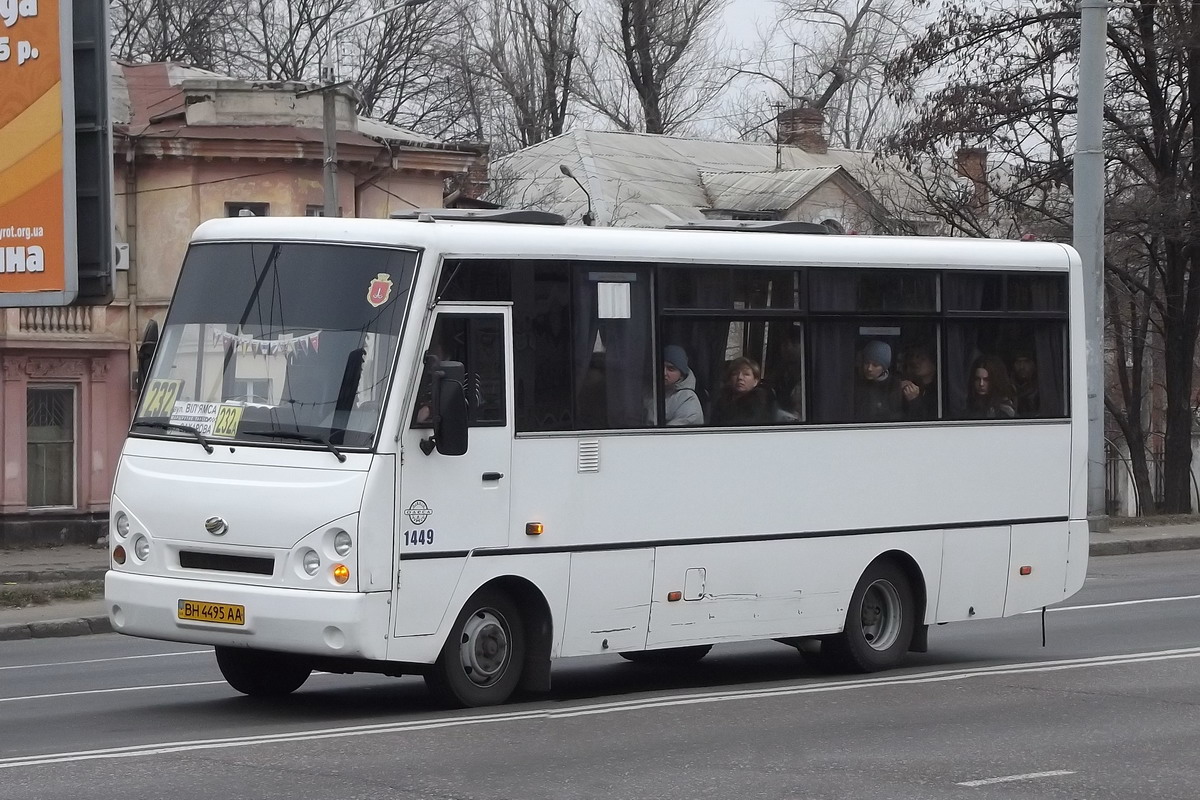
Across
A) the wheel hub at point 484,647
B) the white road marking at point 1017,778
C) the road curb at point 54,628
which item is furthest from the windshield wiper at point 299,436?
the road curb at point 54,628

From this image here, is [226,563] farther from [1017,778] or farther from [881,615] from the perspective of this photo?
[881,615]

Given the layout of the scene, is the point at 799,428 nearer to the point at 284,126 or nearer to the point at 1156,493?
the point at 284,126

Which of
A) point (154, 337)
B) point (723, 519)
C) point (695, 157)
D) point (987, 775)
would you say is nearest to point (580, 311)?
point (723, 519)

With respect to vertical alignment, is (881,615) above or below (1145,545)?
above

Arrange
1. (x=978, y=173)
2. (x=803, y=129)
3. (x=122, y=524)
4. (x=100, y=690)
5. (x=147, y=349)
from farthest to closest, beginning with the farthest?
(x=803, y=129) → (x=978, y=173) → (x=100, y=690) → (x=147, y=349) → (x=122, y=524)

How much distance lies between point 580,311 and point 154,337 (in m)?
2.42

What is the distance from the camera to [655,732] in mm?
9656

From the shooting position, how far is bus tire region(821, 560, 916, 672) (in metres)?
12.5

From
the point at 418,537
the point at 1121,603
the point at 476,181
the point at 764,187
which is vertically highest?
the point at 764,187

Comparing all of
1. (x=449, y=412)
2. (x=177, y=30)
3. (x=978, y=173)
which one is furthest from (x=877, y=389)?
(x=177, y=30)

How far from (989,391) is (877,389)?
3.60 feet

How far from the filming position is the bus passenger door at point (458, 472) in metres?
10.1

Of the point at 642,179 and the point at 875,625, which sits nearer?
the point at 875,625

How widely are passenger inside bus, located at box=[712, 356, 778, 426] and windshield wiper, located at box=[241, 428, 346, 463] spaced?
2677 millimetres
